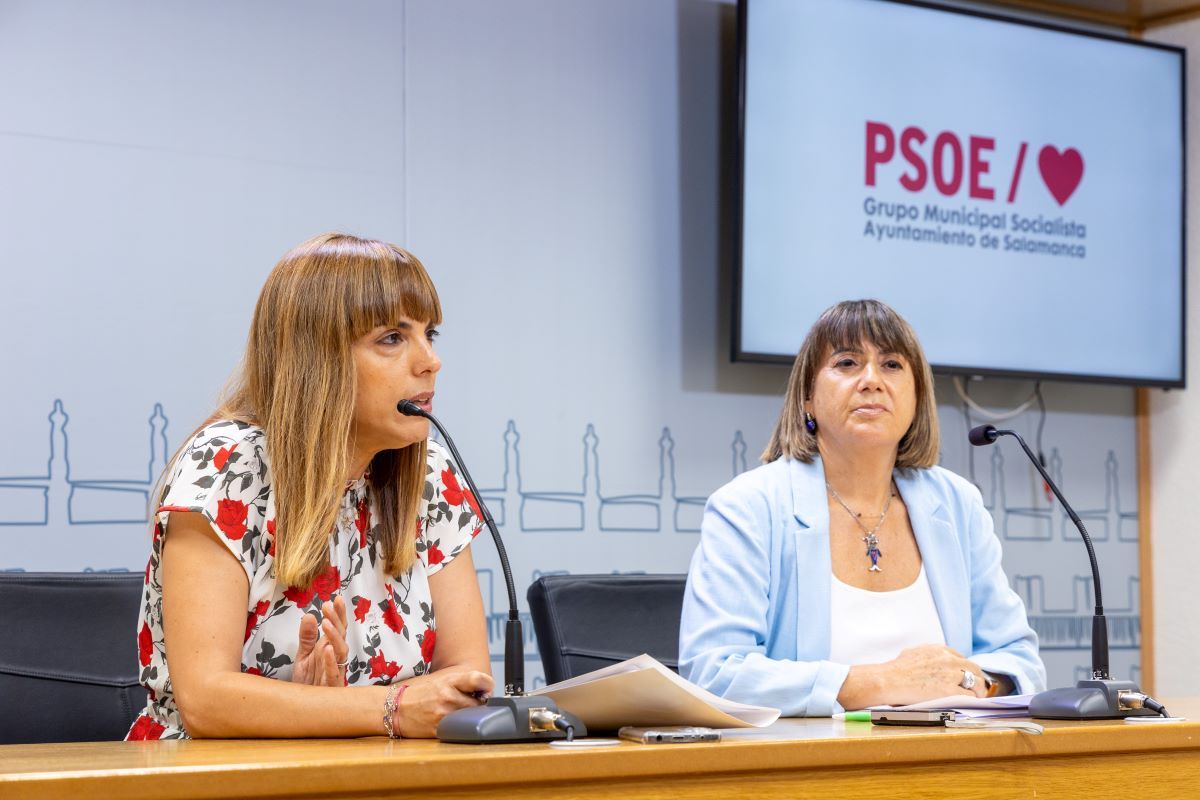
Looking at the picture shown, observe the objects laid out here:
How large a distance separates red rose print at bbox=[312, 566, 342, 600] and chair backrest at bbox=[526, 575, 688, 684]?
1.70 ft

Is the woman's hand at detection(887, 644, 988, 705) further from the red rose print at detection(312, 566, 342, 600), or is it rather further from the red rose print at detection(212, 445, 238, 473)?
the red rose print at detection(212, 445, 238, 473)

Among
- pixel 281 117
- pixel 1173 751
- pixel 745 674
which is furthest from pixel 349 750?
pixel 281 117

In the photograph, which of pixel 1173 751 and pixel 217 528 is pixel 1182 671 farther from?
pixel 217 528

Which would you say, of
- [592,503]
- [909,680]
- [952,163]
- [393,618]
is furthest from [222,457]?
[952,163]

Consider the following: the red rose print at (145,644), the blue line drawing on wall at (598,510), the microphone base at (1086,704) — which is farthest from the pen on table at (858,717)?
the blue line drawing on wall at (598,510)

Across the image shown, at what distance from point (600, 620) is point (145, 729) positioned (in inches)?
30.3

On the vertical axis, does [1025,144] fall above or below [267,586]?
above

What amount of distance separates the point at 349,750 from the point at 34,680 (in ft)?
2.80

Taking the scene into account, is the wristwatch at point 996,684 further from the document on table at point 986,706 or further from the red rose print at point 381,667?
the red rose print at point 381,667

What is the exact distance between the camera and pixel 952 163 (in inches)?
144

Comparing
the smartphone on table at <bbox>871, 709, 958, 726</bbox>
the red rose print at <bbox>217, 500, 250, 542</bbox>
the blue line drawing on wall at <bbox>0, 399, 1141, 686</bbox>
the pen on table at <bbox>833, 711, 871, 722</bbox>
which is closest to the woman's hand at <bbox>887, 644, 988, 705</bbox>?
the pen on table at <bbox>833, 711, 871, 722</bbox>

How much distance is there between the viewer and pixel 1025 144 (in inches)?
148

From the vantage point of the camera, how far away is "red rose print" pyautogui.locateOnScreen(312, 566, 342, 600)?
180cm

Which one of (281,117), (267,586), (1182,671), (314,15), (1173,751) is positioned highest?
(314,15)
